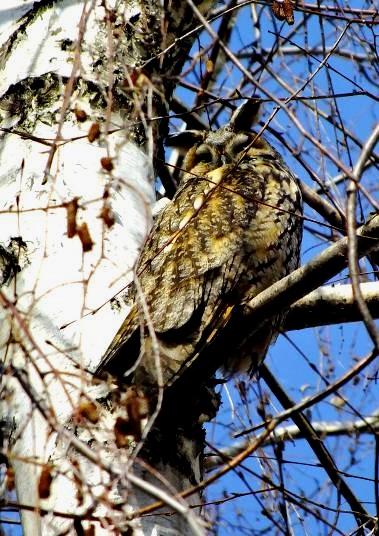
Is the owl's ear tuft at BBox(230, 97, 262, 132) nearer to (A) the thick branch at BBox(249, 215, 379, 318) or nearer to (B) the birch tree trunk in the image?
(B) the birch tree trunk

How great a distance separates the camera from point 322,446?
2553mm

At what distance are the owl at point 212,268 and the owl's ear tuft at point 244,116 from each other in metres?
0.19

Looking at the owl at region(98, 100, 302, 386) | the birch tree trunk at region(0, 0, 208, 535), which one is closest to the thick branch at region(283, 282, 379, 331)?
the owl at region(98, 100, 302, 386)

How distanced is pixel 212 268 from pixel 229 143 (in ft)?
2.90

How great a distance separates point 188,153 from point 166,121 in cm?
64

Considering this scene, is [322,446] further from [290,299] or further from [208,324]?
[290,299]

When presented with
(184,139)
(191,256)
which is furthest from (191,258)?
(184,139)

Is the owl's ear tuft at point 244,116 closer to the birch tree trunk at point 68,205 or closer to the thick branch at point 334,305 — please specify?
the birch tree trunk at point 68,205

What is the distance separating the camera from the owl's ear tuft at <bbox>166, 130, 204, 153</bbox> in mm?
3490

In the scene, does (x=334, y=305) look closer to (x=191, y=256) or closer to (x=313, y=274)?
(x=313, y=274)

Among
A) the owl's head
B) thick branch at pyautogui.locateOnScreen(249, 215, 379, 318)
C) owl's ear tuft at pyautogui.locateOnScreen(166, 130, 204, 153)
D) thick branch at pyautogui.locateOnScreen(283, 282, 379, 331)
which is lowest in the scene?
thick branch at pyautogui.locateOnScreen(249, 215, 379, 318)

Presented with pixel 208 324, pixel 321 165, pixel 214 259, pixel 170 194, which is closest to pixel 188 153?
pixel 170 194

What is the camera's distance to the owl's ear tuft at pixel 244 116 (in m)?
3.31

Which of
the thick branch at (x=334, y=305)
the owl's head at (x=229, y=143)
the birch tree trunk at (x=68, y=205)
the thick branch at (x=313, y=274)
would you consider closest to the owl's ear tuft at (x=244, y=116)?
the owl's head at (x=229, y=143)
